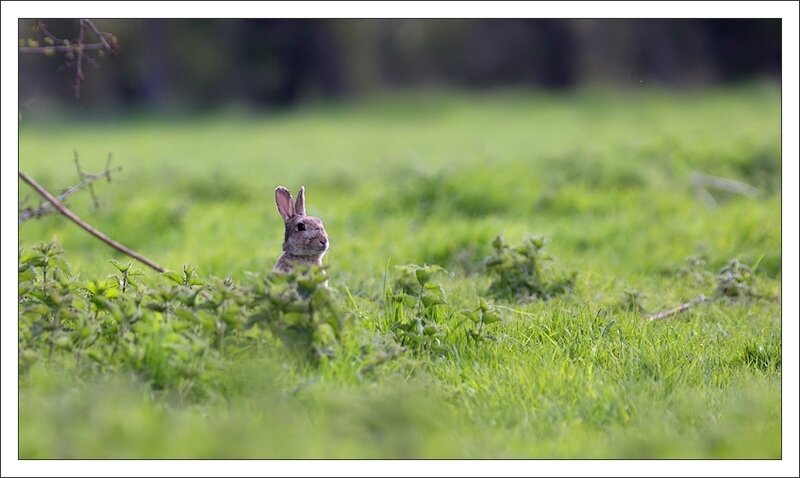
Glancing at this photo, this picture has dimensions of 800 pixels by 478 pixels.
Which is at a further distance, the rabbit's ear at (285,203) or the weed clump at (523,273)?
the weed clump at (523,273)

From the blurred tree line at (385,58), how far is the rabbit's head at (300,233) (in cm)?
1919

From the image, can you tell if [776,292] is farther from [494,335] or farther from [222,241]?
[222,241]

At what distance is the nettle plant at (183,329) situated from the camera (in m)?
4.48

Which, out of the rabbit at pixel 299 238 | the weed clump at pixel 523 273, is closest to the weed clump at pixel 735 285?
the weed clump at pixel 523 273

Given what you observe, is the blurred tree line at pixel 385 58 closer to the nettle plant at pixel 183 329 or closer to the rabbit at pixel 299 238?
the rabbit at pixel 299 238

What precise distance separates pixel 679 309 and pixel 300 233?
96.2 inches

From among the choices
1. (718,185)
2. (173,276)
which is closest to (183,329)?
(173,276)

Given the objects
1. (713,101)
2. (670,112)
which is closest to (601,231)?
(670,112)

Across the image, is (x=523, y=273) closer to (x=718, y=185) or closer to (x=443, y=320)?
(x=443, y=320)

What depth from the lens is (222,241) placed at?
8656mm

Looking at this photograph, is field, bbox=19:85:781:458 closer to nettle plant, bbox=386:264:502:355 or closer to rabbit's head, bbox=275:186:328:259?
nettle plant, bbox=386:264:502:355

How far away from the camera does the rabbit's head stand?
5.71 meters

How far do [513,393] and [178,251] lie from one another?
4.34m

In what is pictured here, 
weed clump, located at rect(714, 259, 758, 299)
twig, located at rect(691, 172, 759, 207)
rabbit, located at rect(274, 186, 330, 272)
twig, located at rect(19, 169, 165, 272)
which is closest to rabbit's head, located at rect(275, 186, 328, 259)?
rabbit, located at rect(274, 186, 330, 272)
